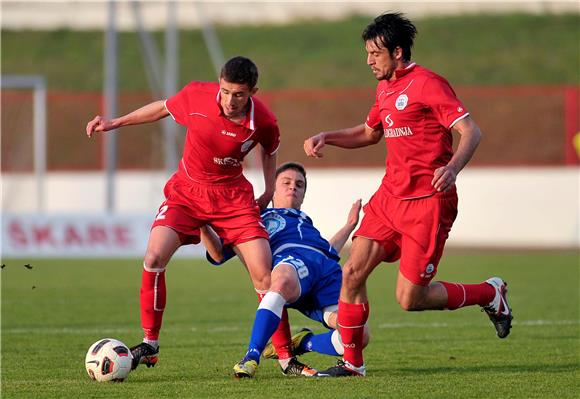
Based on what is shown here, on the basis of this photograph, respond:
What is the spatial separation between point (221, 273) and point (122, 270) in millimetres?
1517

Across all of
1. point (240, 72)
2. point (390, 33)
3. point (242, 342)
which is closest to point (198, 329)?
point (242, 342)

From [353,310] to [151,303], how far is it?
134 cm

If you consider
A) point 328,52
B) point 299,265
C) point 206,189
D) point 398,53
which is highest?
point 328,52

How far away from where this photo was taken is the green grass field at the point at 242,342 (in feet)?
22.3

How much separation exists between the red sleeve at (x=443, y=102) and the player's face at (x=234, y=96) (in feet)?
3.76

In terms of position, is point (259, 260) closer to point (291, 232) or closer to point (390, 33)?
point (291, 232)

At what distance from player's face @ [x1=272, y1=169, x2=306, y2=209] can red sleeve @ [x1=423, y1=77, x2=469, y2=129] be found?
173cm

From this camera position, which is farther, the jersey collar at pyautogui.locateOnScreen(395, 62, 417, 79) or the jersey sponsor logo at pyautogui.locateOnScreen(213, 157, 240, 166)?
the jersey sponsor logo at pyautogui.locateOnScreen(213, 157, 240, 166)

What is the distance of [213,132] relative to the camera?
7.75 metres

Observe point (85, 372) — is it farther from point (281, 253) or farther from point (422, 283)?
point (422, 283)

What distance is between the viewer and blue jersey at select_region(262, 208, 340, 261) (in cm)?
806

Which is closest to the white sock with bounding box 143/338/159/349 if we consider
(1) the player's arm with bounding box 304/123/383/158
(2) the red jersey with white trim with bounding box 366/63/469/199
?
(1) the player's arm with bounding box 304/123/383/158

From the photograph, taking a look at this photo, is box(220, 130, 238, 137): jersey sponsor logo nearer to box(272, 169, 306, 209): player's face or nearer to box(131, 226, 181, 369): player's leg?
box(131, 226, 181, 369): player's leg

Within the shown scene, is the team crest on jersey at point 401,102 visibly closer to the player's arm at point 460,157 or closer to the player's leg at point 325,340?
the player's arm at point 460,157
